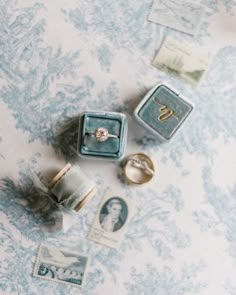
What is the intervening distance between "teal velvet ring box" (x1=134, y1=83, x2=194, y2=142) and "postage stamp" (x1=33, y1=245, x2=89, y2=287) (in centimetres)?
27

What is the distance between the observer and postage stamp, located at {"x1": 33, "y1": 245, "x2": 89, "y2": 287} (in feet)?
3.14

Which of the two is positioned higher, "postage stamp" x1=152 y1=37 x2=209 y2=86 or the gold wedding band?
"postage stamp" x1=152 y1=37 x2=209 y2=86

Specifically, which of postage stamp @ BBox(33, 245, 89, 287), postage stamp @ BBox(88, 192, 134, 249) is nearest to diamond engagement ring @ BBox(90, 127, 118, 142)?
postage stamp @ BBox(88, 192, 134, 249)

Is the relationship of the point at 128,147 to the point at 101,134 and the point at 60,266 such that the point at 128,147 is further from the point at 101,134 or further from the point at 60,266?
the point at 60,266

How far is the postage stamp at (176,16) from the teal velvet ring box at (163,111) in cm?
14

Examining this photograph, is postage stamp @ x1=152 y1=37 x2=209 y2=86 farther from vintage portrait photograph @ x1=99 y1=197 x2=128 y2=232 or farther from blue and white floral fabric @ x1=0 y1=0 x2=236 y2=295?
vintage portrait photograph @ x1=99 y1=197 x2=128 y2=232

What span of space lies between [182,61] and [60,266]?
0.45 metres

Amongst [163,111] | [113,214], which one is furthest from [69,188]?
[163,111]

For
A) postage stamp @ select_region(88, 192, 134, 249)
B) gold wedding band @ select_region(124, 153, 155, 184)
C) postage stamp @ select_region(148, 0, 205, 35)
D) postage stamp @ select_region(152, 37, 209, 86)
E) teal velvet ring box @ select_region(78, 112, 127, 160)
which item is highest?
postage stamp @ select_region(148, 0, 205, 35)

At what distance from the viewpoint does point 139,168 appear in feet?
3.16

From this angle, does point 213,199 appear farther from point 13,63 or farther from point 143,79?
point 13,63

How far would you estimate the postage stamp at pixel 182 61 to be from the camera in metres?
0.98

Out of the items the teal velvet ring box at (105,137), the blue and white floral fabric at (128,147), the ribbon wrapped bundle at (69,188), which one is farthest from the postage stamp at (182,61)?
the ribbon wrapped bundle at (69,188)

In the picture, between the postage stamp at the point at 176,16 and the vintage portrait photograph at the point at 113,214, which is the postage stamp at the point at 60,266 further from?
the postage stamp at the point at 176,16
